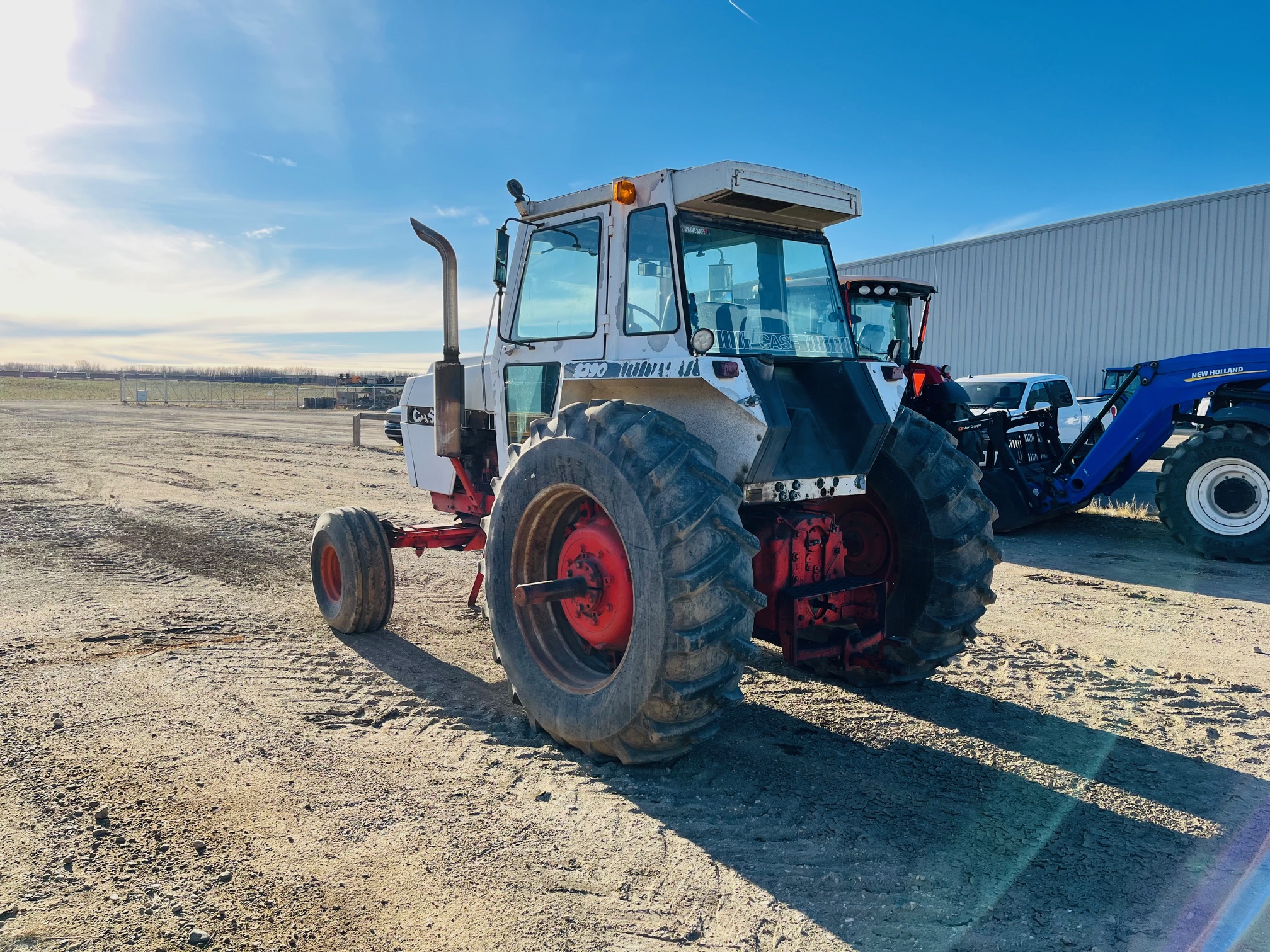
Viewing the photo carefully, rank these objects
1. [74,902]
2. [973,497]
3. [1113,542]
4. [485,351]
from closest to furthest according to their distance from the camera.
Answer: [74,902]
[973,497]
[485,351]
[1113,542]

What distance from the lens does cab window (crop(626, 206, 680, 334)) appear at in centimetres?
422

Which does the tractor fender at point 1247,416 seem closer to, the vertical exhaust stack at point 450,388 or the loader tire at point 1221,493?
the loader tire at point 1221,493

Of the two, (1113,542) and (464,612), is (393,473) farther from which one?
(1113,542)

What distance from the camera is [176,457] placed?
1712 cm

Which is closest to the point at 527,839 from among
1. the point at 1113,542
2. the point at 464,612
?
the point at 464,612

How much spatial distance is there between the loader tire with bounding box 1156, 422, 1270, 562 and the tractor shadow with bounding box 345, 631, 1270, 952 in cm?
558

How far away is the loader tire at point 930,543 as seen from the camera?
449cm

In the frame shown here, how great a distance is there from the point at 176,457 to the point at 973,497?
16.4 metres

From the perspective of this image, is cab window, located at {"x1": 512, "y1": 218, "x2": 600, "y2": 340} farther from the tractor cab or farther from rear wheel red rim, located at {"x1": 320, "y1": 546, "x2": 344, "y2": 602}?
the tractor cab

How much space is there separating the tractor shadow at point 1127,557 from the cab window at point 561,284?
598 cm

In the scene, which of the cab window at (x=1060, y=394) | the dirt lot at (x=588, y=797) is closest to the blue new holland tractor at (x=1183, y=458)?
the cab window at (x=1060, y=394)

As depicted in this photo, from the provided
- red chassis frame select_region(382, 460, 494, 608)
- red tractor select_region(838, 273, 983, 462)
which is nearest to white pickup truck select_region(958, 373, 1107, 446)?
red tractor select_region(838, 273, 983, 462)

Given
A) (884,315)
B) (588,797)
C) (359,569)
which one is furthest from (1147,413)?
(588,797)

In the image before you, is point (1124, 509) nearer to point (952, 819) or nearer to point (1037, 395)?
point (1037, 395)
